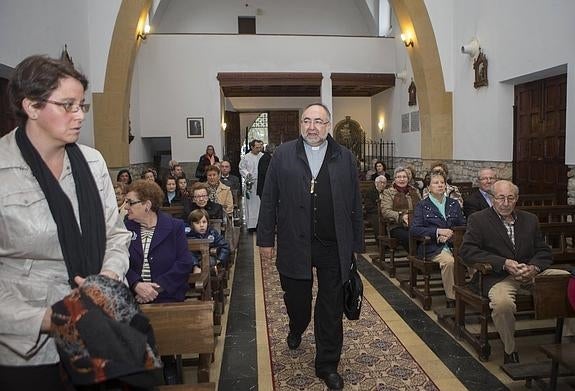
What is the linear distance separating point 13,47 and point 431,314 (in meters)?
5.32

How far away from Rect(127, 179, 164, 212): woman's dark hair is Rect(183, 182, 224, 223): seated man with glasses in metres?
2.20

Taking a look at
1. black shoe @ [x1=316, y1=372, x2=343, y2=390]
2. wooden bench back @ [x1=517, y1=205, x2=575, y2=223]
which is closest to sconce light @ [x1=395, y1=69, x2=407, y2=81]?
wooden bench back @ [x1=517, y1=205, x2=575, y2=223]

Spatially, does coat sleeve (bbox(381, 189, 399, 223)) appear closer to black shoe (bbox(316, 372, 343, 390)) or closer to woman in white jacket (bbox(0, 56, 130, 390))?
black shoe (bbox(316, 372, 343, 390))

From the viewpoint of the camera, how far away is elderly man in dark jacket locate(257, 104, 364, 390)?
306 cm

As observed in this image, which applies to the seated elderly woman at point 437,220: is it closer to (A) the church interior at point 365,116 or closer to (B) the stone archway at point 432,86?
(A) the church interior at point 365,116

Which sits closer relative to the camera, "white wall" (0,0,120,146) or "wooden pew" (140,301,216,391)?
"wooden pew" (140,301,216,391)

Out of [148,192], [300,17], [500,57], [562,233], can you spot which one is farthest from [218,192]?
[300,17]

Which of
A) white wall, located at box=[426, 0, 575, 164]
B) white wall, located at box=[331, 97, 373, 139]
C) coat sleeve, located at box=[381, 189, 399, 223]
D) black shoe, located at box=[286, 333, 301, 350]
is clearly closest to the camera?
black shoe, located at box=[286, 333, 301, 350]

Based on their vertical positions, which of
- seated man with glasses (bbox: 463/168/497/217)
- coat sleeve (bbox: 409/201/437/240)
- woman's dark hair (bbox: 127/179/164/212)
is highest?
woman's dark hair (bbox: 127/179/164/212)

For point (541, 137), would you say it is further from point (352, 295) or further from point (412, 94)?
point (352, 295)

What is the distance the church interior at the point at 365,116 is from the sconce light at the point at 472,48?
0.03 m

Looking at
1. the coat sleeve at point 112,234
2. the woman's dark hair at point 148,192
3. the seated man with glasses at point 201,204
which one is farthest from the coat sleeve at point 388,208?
the coat sleeve at point 112,234

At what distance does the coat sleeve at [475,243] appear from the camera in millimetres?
3590

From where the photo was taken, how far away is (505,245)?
11.8 ft
